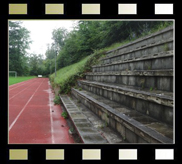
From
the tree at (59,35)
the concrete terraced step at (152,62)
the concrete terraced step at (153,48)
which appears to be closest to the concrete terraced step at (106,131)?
the concrete terraced step at (152,62)

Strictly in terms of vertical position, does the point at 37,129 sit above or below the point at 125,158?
below

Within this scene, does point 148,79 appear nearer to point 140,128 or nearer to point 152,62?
point 152,62

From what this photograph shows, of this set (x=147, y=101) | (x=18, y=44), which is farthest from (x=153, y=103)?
(x=18, y=44)

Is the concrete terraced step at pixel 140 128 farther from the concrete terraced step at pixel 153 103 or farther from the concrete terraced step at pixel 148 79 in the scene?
the concrete terraced step at pixel 148 79

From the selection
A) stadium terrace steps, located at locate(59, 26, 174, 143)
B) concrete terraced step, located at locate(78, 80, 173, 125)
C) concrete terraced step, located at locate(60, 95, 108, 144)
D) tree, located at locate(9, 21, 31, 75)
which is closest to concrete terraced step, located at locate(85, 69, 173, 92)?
stadium terrace steps, located at locate(59, 26, 174, 143)

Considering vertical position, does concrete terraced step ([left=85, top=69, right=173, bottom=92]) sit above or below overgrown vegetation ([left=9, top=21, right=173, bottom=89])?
below

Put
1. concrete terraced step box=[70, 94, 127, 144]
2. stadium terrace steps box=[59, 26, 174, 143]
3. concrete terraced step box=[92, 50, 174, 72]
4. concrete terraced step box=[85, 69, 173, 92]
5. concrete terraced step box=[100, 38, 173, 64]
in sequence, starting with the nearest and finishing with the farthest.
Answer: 1. stadium terrace steps box=[59, 26, 174, 143]
2. concrete terraced step box=[85, 69, 173, 92]
3. concrete terraced step box=[70, 94, 127, 144]
4. concrete terraced step box=[92, 50, 174, 72]
5. concrete terraced step box=[100, 38, 173, 64]

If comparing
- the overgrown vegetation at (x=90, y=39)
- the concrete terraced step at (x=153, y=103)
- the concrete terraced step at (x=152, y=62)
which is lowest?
the concrete terraced step at (x=153, y=103)

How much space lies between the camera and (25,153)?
176cm

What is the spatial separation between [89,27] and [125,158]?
39.9ft

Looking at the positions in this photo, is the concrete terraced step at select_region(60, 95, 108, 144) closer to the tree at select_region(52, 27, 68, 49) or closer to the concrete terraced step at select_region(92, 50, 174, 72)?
the concrete terraced step at select_region(92, 50, 174, 72)

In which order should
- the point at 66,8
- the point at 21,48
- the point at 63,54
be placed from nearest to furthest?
the point at 66,8 < the point at 63,54 < the point at 21,48
